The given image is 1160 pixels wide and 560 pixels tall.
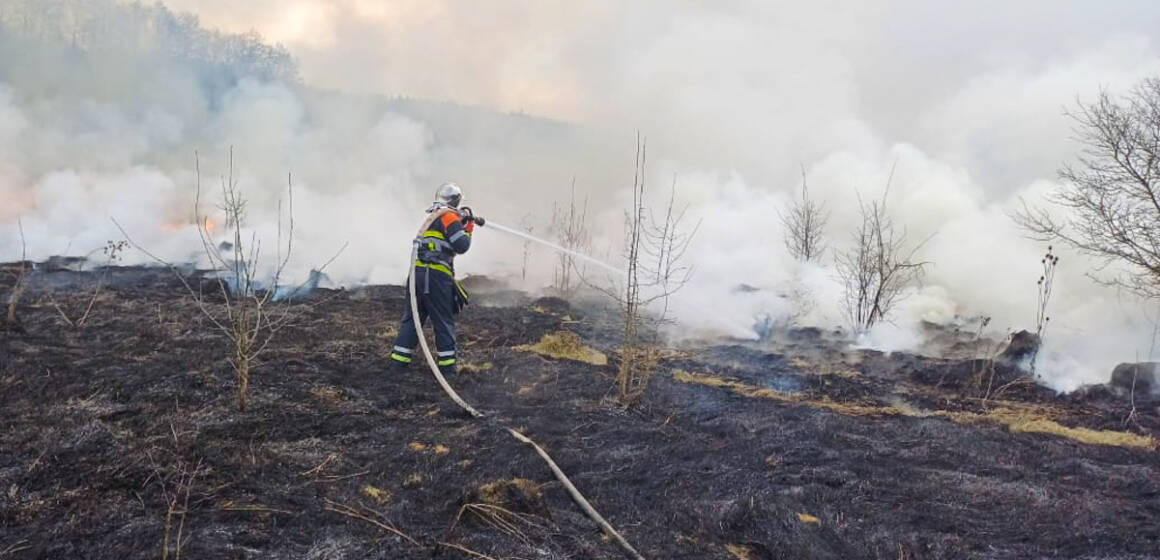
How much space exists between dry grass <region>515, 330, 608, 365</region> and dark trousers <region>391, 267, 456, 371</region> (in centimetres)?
190

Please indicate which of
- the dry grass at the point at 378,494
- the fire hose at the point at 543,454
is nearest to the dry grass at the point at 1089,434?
the fire hose at the point at 543,454

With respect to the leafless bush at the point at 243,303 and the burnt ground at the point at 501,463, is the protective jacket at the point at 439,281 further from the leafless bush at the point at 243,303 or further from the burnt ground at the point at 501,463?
the leafless bush at the point at 243,303

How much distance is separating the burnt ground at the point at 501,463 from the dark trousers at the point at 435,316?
31 centimetres

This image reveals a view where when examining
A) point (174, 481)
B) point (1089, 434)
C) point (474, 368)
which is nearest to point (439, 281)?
point (474, 368)

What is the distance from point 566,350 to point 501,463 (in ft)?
13.9

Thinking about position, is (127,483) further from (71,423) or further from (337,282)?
(337,282)

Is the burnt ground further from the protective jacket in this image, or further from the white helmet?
the white helmet

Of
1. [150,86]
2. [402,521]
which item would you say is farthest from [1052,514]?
[150,86]

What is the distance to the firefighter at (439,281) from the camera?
6.88 meters

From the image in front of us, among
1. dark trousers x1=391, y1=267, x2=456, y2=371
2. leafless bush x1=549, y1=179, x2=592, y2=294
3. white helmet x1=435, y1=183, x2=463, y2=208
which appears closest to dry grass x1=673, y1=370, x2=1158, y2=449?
dark trousers x1=391, y1=267, x2=456, y2=371

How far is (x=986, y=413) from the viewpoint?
7977 millimetres

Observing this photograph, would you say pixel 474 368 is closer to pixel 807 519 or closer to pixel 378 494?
pixel 378 494

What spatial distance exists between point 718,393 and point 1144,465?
3951 mm

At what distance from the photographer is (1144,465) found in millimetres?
5965
